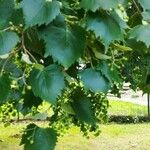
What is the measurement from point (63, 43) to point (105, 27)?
97mm

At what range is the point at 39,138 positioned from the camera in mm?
1145

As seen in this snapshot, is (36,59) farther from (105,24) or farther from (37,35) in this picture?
(105,24)

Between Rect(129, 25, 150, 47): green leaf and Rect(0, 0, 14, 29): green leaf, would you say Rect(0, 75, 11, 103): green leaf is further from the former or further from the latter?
Rect(129, 25, 150, 47): green leaf

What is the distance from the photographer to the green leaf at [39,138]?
112cm

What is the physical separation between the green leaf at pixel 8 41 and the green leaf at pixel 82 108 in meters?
0.25

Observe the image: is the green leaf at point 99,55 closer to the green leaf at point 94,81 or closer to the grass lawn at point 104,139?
the green leaf at point 94,81

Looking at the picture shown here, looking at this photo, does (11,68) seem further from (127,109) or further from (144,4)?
(127,109)

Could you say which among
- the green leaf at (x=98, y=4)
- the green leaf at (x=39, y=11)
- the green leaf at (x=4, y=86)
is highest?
the green leaf at (x=98, y=4)

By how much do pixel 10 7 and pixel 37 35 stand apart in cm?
9

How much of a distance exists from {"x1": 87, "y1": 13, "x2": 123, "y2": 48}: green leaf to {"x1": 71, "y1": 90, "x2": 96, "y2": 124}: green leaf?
0.64ft

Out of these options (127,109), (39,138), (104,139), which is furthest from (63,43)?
(127,109)

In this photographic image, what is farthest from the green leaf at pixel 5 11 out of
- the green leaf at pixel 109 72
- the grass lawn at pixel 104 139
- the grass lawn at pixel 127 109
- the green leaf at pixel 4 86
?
the grass lawn at pixel 127 109

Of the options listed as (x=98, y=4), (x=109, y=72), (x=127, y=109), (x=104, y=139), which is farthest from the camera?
(x=127, y=109)

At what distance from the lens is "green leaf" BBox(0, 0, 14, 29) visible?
1.08 meters
